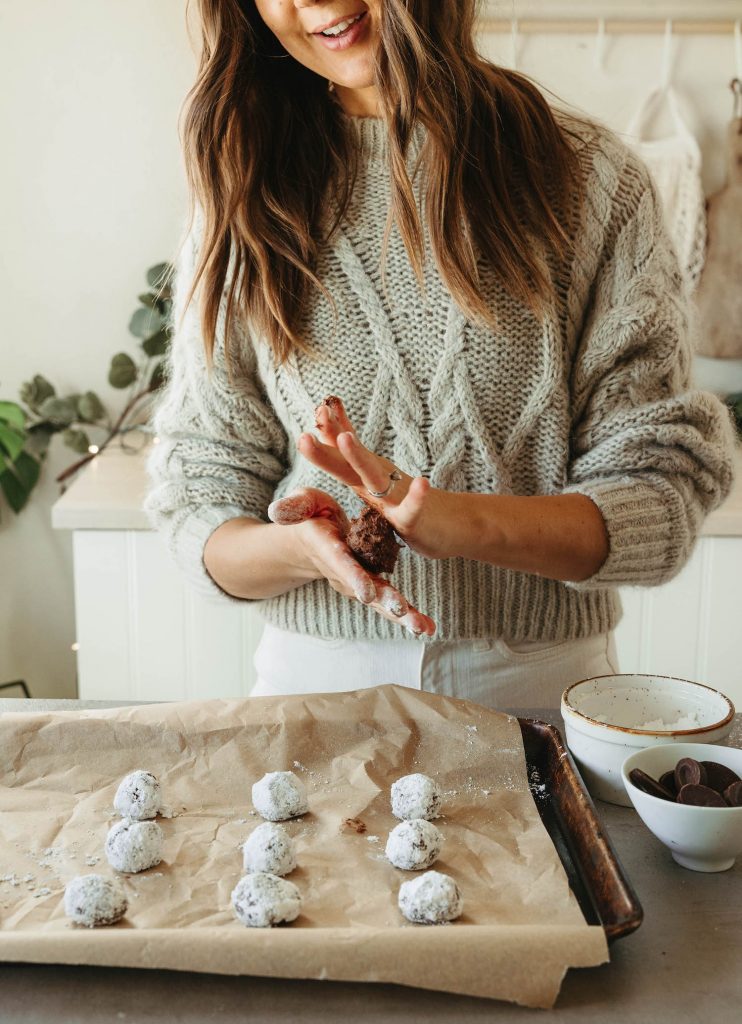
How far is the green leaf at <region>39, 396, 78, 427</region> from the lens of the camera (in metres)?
2.25

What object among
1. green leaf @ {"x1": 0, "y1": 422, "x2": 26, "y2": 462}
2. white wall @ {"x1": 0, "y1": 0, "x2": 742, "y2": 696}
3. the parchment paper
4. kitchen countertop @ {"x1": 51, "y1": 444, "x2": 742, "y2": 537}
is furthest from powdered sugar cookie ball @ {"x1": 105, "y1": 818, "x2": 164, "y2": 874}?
white wall @ {"x1": 0, "y1": 0, "x2": 742, "y2": 696}

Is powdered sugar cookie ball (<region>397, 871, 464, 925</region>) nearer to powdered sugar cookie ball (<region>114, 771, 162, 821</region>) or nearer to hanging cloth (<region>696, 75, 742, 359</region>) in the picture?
powdered sugar cookie ball (<region>114, 771, 162, 821</region>)

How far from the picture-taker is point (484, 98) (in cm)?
111

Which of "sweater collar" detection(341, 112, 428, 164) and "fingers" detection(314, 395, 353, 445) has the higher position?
"sweater collar" detection(341, 112, 428, 164)

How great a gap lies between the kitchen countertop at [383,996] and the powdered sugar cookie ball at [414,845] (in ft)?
0.46

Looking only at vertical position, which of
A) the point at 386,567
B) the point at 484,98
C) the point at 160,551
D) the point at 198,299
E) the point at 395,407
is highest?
the point at 484,98

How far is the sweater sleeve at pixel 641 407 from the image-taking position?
1.09m

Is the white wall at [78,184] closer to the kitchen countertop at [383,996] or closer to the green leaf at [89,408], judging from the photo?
the green leaf at [89,408]

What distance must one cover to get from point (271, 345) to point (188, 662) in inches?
39.6

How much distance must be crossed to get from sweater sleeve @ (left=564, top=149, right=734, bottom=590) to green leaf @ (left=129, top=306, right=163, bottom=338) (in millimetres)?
1268

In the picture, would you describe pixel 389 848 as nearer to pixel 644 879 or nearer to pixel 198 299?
pixel 644 879

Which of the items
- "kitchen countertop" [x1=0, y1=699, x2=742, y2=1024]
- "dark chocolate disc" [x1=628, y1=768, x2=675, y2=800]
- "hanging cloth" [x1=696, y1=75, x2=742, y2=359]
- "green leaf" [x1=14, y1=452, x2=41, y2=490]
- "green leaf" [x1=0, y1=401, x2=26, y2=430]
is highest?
"hanging cloth" [x1=696, y1=75, x2=742, y2=359]

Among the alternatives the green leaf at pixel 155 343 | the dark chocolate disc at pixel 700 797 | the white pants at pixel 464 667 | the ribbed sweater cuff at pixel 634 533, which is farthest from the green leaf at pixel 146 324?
the dark chocolate disc at pixel 700 797

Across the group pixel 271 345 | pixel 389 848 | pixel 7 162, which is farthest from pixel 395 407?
pixel 7 162
